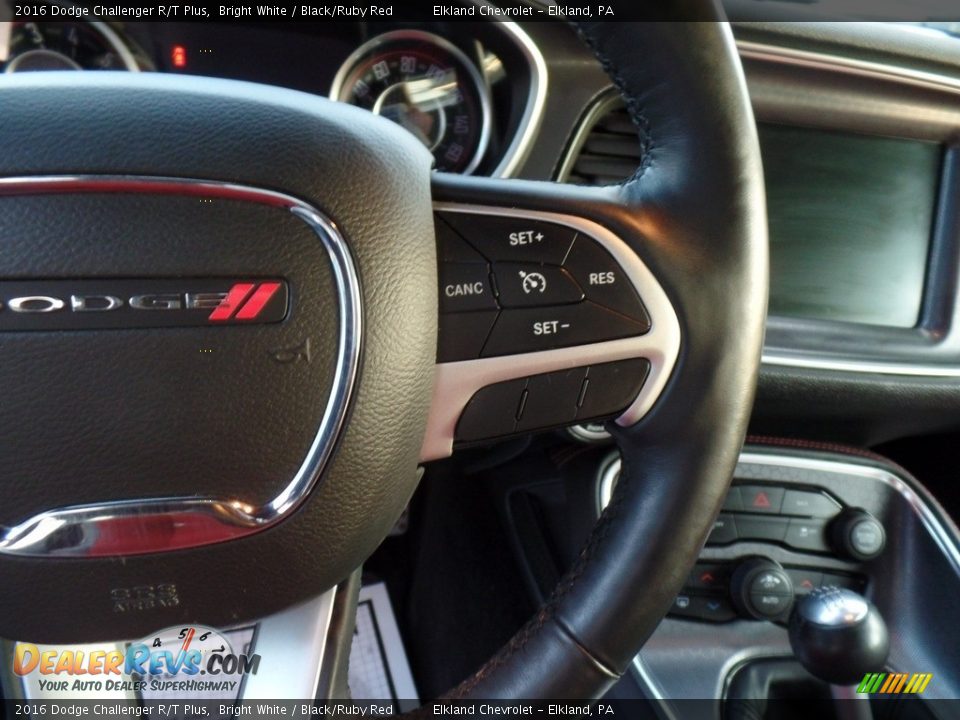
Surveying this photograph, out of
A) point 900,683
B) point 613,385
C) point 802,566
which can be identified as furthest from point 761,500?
point 613,385

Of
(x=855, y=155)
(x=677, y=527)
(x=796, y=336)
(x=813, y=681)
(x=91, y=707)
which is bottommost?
(x=813, y=681)

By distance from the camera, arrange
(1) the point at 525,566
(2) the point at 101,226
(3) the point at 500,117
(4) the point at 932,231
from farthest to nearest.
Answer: (4) the point at 932,231 → (1) the point at 525,566 → (3) the point at 500,117 → (2) the point at 101,226

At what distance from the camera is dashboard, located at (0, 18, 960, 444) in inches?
42.9

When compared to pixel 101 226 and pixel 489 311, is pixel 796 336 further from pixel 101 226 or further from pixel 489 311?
pixel 101 226

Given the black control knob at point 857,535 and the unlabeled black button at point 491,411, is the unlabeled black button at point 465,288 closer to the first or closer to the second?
the unlabeled black button at point 491,411

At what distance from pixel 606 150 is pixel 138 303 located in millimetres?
742

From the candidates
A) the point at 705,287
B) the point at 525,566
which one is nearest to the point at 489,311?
the point at 705,287

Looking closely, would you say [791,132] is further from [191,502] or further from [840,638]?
[191,502]

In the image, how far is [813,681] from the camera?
1162mm

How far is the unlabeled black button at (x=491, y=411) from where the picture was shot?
2.20 ft

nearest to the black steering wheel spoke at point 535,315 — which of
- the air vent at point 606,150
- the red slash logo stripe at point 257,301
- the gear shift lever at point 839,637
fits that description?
the red slash logo stripe at point 257,301

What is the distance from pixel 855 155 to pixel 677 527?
3.04ft

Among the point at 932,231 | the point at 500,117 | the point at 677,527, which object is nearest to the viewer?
the point at 677,527

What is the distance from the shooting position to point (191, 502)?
0.58 metres
